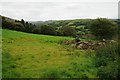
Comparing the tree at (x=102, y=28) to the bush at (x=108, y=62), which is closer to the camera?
the bush at (x=108, y=62)

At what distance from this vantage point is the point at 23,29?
49.6 meters

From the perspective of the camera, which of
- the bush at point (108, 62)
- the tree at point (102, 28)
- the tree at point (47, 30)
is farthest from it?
the tree at point (47, 30)

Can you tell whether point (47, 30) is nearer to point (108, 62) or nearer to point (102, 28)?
point (102, 28)

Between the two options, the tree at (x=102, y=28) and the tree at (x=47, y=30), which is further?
the tree at (x=47, y=30)

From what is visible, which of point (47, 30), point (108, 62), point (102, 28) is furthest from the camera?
point (47, 30)

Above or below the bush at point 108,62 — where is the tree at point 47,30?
above

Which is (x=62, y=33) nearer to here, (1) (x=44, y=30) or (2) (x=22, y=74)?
(1) (x=44, y=30)

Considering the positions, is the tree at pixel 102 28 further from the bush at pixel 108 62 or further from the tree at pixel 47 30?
the bush at pixel 108 62

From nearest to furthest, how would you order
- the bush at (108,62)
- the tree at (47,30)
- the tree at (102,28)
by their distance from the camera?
the bush at (108,62)
the tree at (102,28)
the tree at (47,30)

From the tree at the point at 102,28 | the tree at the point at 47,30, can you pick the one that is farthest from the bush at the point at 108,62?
the tree at the point at 47,30

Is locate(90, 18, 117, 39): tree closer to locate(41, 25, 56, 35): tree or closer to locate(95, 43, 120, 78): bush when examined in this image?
locate(41, 25, 56, 35): tree

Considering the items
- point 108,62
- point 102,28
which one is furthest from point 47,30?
point 108,62

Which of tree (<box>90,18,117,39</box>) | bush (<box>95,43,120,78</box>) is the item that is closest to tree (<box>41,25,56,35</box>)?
tree (<box>90,18,117,39</box>)

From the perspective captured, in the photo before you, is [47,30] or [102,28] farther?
[47,30]
